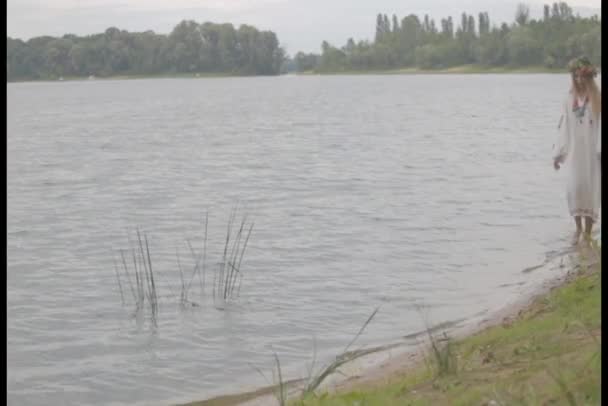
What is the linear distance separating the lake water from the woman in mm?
1704

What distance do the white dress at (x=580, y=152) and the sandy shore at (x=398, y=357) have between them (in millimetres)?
728

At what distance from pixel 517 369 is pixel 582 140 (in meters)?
4.85

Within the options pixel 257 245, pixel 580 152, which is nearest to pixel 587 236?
pixel 580 152

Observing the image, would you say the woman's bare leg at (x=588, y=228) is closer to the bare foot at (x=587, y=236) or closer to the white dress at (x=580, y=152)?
the bare foot at (x=587, y=236)

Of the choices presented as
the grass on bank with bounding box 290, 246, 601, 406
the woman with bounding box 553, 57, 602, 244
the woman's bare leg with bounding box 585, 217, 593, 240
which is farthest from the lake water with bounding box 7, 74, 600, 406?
the grass on bank with bounding box 290, 246, 601, 406

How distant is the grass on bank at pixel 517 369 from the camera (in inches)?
199

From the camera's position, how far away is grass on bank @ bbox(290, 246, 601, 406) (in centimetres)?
505

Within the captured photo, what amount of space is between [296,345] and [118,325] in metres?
2.26

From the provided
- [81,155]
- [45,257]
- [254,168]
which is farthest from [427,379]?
[81,155]

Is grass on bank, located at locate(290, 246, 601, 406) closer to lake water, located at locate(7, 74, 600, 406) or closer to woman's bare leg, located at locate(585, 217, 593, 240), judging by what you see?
lake water, located at locate(7, 74, 600, 406)

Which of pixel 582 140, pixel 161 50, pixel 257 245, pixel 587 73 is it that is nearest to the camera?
pixel 587 73

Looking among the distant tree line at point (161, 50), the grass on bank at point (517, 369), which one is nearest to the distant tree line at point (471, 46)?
the distant tree line at point (161, 50)

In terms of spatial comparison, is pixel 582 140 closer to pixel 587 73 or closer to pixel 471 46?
pixel 587 73

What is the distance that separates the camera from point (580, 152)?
1073cm
